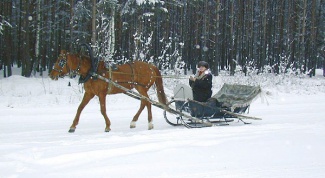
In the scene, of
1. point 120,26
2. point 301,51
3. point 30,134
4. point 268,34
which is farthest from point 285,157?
point 268,34

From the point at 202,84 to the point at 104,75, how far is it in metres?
2.58

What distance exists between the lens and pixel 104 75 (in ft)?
26.7

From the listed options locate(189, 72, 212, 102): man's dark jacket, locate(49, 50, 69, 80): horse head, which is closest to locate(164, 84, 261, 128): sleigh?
locate(189, 72, 212, 102): man's dark jacket

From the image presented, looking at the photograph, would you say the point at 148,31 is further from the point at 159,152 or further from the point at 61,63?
the point at 159,152

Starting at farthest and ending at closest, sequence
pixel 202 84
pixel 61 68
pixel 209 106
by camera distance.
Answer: pixel 202 84 < pixel 209 106 < pixel 61 68

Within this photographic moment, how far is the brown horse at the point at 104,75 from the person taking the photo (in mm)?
7680

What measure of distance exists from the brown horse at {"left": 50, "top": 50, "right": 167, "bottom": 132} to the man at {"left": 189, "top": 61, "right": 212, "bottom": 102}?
1033mm

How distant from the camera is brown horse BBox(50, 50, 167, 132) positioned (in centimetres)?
768

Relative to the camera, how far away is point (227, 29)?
4484cm

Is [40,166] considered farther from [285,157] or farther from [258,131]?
[258,131]

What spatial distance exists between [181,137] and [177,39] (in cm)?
2857

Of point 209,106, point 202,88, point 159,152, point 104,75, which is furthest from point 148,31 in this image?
point 159,152

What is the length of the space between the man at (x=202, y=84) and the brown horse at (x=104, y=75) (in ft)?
3.39

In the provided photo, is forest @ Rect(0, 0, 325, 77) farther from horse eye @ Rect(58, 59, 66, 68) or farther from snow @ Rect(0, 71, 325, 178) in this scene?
snow @ Rect(0, 71, 325, 178)
